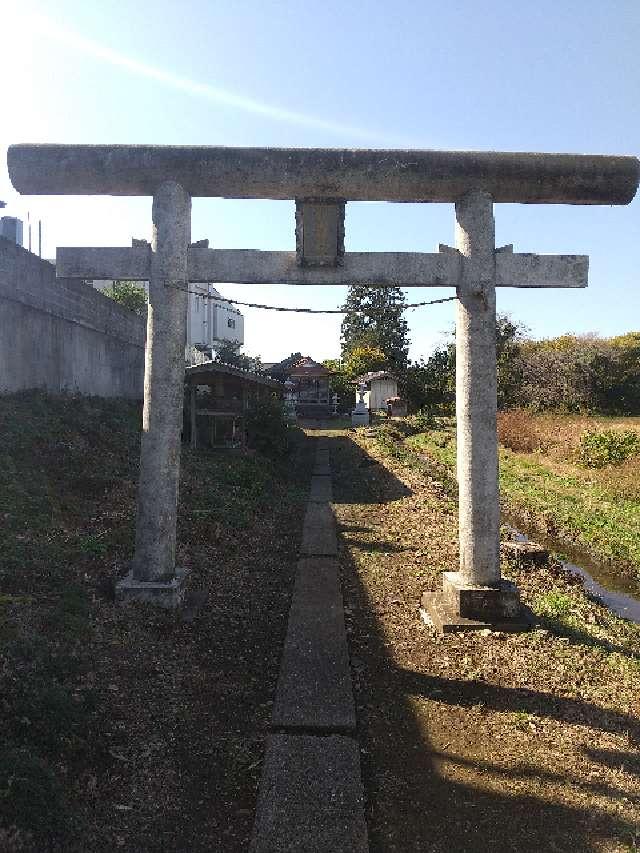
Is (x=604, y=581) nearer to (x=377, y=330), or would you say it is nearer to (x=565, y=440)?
(x=565, y=440)

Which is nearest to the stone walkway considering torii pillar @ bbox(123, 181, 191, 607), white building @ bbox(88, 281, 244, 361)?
torii pillar @ bbox(123, 181, 191, 607)

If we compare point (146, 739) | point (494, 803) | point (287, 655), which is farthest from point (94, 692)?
point (494, 803)

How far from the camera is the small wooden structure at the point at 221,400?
16.0 metres

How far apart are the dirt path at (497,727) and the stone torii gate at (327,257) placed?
2.08 ft

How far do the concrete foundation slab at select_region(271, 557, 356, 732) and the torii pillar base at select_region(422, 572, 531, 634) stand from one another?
3.61 feet

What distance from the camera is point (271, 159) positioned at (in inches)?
225

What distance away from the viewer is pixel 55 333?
40.0 ft

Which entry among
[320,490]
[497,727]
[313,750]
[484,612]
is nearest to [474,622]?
[484,612]

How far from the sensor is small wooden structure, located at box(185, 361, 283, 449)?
16.0 m

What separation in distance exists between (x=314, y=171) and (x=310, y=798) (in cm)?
530

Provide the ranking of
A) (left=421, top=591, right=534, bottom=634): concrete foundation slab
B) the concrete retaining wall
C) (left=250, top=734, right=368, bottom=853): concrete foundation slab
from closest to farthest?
(left=250, top=734, right=368, bottom=853): concrete foundation slab → (left=421, top=591, right=534, bottom=634): concrete foundation slab → the concrete retaining wall

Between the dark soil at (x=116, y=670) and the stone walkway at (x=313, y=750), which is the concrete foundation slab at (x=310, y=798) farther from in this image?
the dark soil at (x=116, y=670)

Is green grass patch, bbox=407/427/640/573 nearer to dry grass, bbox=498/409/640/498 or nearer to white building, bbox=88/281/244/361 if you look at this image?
dry grass, bbox=498/409/640/498

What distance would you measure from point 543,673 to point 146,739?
3295 mm
